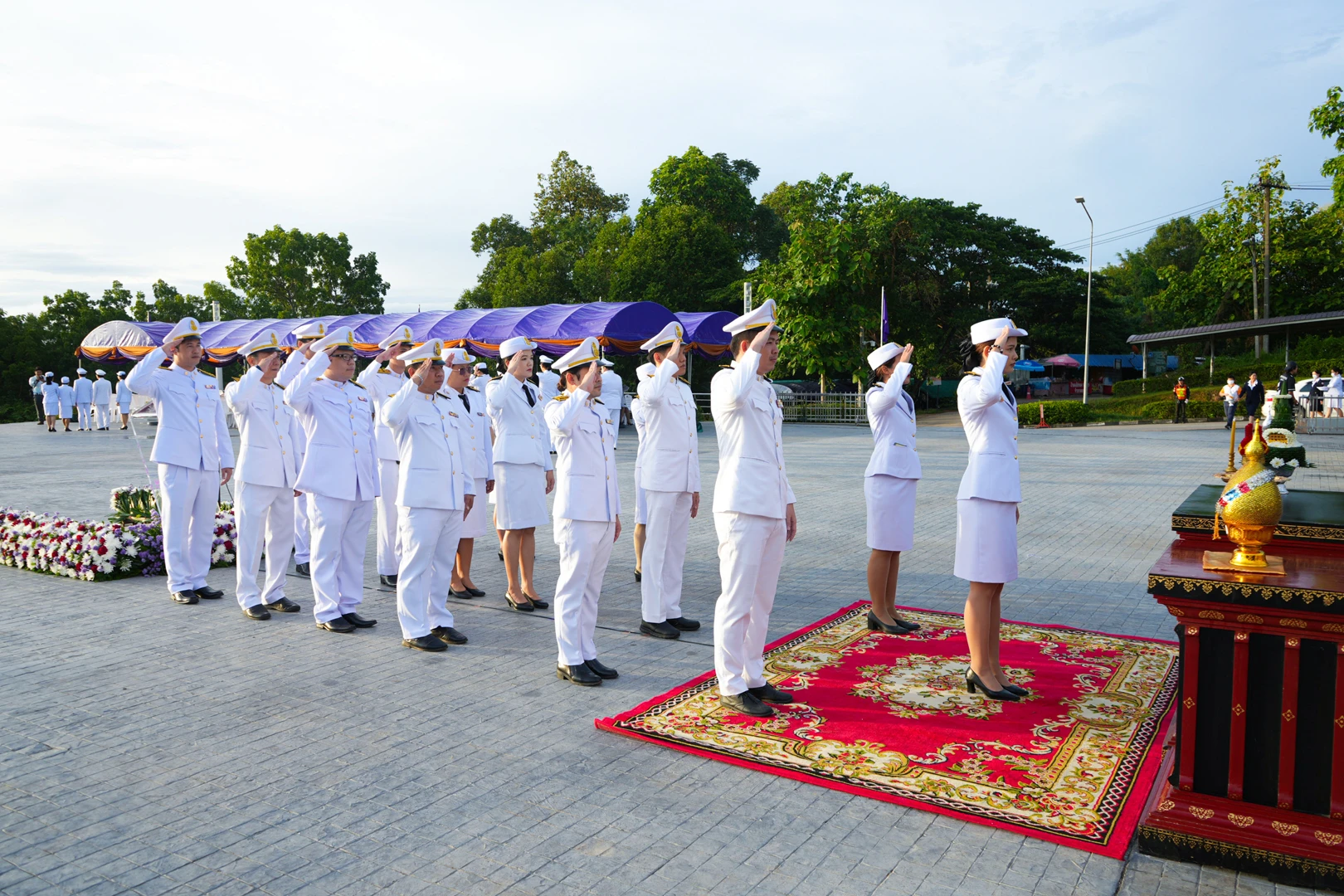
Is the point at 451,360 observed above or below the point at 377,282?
below

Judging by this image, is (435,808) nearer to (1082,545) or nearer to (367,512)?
(367,512)

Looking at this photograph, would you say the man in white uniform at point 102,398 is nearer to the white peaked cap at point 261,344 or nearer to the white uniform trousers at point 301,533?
the white uniform trousers at point 301,533

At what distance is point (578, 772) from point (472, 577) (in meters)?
4.26

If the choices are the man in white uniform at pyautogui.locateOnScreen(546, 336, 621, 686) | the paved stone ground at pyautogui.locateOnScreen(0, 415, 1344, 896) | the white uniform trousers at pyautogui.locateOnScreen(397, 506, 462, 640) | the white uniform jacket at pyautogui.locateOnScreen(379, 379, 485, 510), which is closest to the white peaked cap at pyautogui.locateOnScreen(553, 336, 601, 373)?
the man in white uniform at pyautogui.locateOnScreen(546, 336, 621, 686)

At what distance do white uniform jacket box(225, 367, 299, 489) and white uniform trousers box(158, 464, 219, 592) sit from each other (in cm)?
50

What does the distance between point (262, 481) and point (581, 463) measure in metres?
2.90

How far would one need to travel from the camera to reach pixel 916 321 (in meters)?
34.6

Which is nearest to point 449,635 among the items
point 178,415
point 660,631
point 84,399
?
point 660,631

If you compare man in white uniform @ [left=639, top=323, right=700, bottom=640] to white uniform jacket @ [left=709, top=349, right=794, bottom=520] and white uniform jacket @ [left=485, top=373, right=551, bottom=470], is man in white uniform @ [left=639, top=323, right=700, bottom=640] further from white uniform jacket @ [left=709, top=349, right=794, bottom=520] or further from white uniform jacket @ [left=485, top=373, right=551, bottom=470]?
white uniform jacket @ [left=709, top=349, right=794, bottom=520]

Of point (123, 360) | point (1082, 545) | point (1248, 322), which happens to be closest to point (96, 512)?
point (1082, 545)

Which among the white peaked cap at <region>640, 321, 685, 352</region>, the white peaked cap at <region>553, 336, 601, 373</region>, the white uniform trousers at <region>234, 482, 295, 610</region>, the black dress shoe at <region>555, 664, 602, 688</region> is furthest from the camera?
the white uniform trousers at <region>234, 482, 295, 610</region>

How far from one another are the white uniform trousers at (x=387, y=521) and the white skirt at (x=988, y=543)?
464 centimetres

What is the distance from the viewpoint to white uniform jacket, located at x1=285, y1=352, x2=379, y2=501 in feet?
20.9

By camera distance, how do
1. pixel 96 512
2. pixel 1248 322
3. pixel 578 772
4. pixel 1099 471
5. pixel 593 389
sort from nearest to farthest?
pixel 578 772 → pixel 593 389 → pixel 96 512 → pixel 1099 471 → pixel 1248 322
